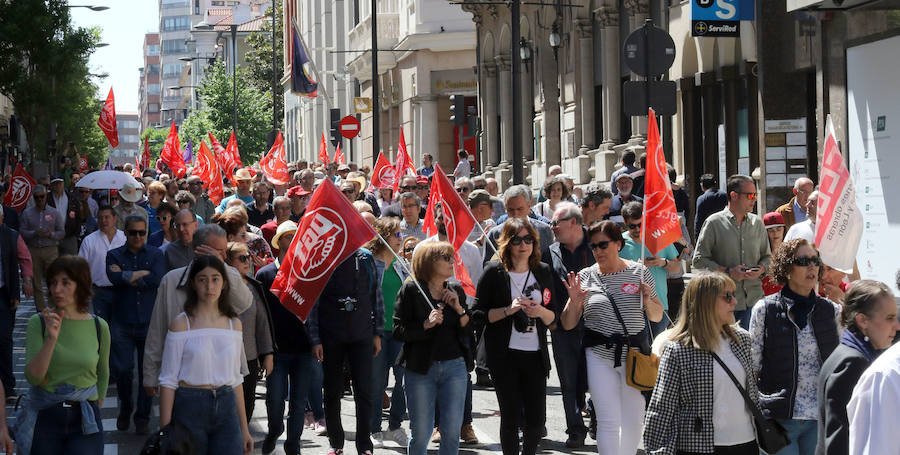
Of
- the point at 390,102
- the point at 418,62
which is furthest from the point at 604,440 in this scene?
the point at 390,102

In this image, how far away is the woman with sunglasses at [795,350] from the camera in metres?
7.20

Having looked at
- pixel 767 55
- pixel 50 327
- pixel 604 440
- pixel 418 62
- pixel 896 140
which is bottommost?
pixel 604 440

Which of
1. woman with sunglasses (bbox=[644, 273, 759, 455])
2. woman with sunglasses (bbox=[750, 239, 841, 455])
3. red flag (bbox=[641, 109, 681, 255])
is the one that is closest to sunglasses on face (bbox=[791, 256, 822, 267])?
woman with sunglasses (bbox=[750, 239, 841, 455])

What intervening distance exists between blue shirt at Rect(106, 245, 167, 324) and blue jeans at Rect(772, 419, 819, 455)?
5.71 metres

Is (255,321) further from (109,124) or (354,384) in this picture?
(109,124)

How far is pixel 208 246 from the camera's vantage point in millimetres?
9062

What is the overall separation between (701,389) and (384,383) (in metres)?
4.56

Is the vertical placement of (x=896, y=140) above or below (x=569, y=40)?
below

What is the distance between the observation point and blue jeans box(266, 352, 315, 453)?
10023 mm

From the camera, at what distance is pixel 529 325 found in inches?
351

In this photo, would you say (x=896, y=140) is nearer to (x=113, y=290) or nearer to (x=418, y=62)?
(x=113, y=290)

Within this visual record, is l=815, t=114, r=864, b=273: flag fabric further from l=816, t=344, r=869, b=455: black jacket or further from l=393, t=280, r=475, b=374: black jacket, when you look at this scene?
l=816, t=344, r=869, b=455: black jacket

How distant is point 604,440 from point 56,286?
129 inches

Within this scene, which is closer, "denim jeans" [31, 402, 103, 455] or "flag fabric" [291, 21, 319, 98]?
"denim jeans" [31, 402, 103, 455]
